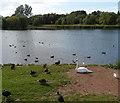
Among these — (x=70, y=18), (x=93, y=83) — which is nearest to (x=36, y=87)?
(x=93, y=83)

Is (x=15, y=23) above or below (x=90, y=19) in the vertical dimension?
below

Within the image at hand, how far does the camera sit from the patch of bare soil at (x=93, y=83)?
13430 millimetres

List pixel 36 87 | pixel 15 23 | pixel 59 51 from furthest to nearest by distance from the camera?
1. pixel 15 23
2. pixel 59 51
3. pixel 36 87

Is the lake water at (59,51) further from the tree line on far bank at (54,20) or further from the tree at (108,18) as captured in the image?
the tree at (108,18)

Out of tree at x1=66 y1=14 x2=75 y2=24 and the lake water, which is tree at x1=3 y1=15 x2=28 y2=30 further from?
the lake water

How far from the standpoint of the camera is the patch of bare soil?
13.4 m

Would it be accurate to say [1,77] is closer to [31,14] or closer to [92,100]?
[92,100]

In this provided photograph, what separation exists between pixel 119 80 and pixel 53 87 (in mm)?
5244

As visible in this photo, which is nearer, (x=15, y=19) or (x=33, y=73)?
(x=33, y=73)

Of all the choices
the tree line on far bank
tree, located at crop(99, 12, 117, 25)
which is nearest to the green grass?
the tree line on far bank

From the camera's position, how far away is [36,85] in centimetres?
1374

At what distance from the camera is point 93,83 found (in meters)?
14.9

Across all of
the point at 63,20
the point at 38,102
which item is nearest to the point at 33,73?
the point at 38,102

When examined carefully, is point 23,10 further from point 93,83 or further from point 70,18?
point 93,83
